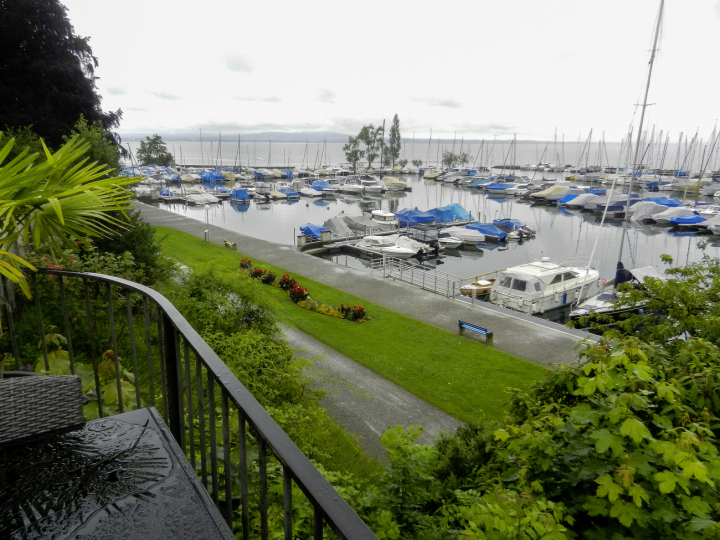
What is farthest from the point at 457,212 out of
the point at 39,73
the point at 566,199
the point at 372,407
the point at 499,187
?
the point at 499,187

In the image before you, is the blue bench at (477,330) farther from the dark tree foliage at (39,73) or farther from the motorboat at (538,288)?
the dark tree foliage at (39,73)

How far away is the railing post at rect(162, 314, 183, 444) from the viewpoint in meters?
2.35

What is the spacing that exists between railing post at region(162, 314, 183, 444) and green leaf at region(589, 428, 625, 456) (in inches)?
91.0

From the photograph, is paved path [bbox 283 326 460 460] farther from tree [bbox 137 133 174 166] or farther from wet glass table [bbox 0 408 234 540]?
tree [bbox 137 133 174 166]

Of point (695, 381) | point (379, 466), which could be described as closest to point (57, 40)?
point (379, 466)

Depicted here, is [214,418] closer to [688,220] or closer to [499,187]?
[688,220]

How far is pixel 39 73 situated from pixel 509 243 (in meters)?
34.3

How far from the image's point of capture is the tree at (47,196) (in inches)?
86.5

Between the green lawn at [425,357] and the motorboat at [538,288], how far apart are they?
7737 mm

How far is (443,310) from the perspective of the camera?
16.9m

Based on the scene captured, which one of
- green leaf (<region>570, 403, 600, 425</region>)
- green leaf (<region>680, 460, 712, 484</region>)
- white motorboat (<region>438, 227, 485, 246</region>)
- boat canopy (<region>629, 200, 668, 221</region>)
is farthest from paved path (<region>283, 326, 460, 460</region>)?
boat canopy (<region>629, 200, 668, 221</region>)

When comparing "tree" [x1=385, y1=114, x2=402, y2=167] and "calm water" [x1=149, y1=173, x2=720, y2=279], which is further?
"tree" [x1=385, y1=114, x2=402, y2=167]

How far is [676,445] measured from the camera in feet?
8.70

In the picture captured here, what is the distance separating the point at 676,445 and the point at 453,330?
41.0 feet
